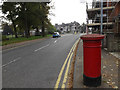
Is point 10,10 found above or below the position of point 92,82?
above

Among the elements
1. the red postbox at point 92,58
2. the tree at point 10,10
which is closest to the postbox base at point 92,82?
the red postbox at point 92,58

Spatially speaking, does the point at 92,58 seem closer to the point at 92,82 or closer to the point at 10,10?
the point at 92,82

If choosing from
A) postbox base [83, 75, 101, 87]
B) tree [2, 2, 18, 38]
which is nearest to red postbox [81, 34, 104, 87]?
postbox base [83, 75, 101, 87]

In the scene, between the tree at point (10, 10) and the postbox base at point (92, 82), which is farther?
the tree at point (10, 10)

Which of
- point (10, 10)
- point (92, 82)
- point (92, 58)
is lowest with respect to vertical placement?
point (92, 82)

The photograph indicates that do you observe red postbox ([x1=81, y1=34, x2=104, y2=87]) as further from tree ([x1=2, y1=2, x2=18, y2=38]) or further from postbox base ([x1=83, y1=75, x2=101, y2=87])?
tree ([x1=2, y1=2, x2=18, y2=38])

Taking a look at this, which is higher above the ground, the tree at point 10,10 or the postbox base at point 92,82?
the tree at point 10,10

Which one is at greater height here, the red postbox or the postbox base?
the red postbox

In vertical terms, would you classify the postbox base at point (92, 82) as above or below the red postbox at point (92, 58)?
below

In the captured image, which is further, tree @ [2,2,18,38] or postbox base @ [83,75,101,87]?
tree @ [2,2,18,38]

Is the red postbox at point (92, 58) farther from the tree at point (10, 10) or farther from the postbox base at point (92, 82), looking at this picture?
the tree at point (10, 10)

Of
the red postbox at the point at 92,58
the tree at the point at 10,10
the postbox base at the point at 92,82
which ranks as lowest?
the postbox base at the point at 92,82

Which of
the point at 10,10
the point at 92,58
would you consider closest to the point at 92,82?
the point at 92,58

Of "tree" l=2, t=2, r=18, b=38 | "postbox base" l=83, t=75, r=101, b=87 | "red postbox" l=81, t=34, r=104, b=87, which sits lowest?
"postbox base" l=83, t=75, r=101, b=87
